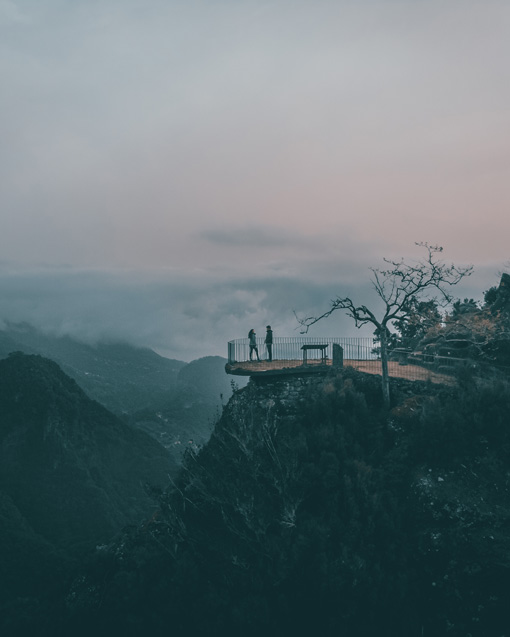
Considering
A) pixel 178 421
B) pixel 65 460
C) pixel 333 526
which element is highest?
pixel 333 526

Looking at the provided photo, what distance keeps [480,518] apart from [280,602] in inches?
340

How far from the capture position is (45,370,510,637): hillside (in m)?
20.4

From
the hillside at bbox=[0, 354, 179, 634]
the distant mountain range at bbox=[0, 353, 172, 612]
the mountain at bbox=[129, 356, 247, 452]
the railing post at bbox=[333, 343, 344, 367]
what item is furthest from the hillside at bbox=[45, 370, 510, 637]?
the mountain at bbox=[129, 356, 247, 452]

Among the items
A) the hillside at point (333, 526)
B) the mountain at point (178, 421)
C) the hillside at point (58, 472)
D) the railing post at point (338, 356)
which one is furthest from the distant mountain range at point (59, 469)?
the railing post at point (338, 356)

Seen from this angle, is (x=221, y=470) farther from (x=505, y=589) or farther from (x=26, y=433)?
(x=26, y=433)

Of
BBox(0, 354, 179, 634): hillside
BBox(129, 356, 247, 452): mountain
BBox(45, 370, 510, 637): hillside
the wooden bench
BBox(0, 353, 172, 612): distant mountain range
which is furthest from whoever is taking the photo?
BBox(129, 356, 247, 452): mountain

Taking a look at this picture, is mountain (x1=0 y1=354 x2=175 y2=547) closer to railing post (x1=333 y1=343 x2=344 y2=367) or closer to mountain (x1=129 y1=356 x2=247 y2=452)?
mountain (x1=129 y1=356 x2=247 y2=452)

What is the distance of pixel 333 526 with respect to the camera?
22.4m

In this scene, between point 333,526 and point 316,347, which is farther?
point 316,347

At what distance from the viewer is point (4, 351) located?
7274 inches

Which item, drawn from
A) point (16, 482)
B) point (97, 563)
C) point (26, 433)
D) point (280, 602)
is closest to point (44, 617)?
point (97, 563)

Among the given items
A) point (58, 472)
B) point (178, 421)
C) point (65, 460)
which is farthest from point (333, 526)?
point (178, 421)

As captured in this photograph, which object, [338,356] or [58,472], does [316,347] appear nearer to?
[338,356]

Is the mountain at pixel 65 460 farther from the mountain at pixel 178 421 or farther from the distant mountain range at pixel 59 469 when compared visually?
the mountain at pixel 178 421
